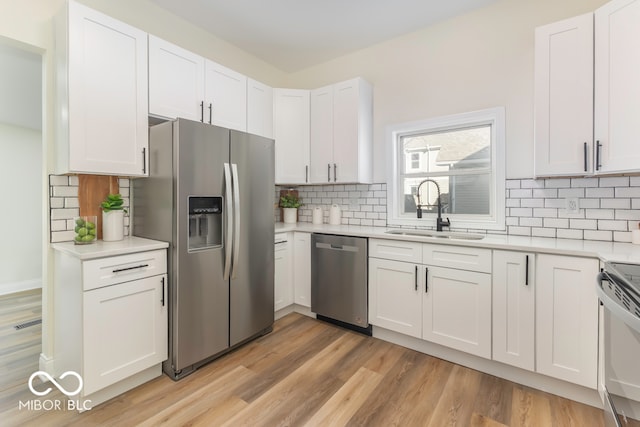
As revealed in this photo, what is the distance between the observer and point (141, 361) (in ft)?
6.31

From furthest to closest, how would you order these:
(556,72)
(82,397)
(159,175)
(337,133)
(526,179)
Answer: (337,133) < (526,179) < (159,175) < (556,72) < (82,397)

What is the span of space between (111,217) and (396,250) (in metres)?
2.17

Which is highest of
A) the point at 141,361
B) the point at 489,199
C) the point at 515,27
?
the point at 515,27

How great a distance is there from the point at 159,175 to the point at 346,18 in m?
2.15

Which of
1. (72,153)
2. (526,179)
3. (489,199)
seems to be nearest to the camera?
(72,153)

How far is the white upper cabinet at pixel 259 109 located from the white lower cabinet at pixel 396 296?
1764mm

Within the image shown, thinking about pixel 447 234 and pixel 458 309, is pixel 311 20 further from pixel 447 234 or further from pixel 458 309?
pixel 458 309

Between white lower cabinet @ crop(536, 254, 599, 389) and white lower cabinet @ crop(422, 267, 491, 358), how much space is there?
300 millimetres

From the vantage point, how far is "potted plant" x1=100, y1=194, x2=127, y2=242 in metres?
2.11

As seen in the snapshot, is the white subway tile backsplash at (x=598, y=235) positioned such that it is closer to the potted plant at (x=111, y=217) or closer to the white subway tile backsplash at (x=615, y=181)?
the white subway tile backsplash at (x=615, y=181)

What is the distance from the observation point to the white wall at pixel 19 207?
406 centimetres

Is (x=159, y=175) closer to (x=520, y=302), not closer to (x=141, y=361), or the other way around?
(x=141, y=361)

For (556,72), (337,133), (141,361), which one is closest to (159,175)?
(141,361)

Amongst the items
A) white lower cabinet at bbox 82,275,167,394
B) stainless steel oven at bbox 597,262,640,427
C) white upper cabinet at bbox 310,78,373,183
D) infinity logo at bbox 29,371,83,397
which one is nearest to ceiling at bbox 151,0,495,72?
white upper cabinet at bbox 310,78,373,183
